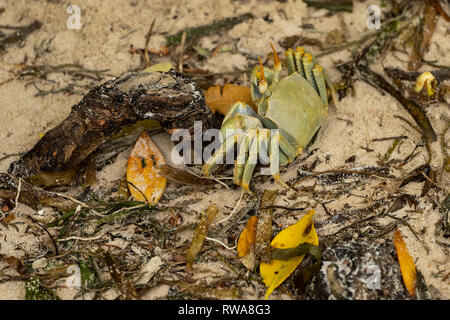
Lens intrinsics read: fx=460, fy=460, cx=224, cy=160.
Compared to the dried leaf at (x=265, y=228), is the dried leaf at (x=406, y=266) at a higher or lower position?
lower

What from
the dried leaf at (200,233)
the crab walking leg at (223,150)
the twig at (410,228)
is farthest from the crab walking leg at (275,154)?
the twig at (410,228)

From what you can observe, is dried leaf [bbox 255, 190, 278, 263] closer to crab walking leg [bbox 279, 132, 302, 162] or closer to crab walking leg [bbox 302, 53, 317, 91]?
crab walking leg [bbox 279, 132, 302, 162]

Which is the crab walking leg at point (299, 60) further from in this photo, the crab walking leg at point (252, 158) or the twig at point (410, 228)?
the twig at point (410, 228)

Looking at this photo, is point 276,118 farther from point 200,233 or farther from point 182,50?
point 182,50

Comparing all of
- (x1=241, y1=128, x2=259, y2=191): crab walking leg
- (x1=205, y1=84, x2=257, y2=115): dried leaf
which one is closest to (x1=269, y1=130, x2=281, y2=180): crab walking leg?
(x1=241, y1=128, x2=259, y2=191): crab walking leg

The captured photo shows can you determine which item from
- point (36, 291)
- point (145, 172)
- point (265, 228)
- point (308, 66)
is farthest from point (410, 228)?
point (36, 291)
